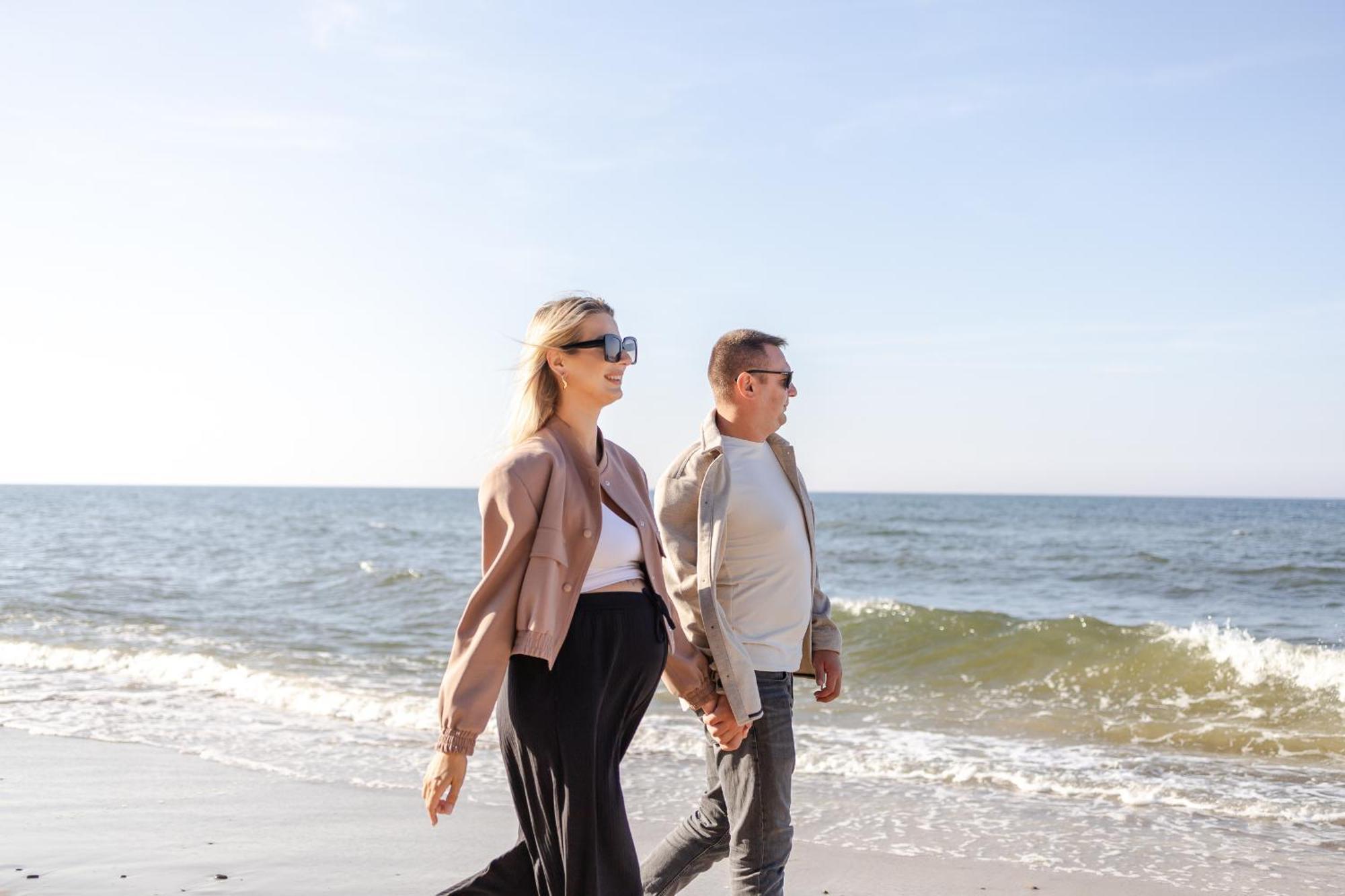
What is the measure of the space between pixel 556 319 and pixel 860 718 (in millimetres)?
6602

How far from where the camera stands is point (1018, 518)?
50.6 meters

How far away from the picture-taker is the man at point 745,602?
3.08 metres

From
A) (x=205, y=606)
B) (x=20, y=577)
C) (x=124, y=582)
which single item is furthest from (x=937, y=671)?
(x=20, y=577)

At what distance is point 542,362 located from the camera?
2760 mm

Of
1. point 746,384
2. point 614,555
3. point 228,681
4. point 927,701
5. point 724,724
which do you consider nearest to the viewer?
point 614,555

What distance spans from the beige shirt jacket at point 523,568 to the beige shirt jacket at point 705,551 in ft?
1.74

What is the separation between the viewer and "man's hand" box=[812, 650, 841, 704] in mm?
3463

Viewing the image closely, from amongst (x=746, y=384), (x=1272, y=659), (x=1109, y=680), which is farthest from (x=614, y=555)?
(x=1272, y=659)

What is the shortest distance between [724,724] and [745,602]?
1.18 feet

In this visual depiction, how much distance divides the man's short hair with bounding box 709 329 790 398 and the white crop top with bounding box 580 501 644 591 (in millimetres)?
791

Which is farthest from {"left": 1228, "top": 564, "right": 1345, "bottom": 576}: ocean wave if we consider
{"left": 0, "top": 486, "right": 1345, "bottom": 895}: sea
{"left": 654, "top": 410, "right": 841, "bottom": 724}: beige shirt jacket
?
{"left": 654, "top": 410, "right": 841, "bottom": 724}: beige shirt jacket

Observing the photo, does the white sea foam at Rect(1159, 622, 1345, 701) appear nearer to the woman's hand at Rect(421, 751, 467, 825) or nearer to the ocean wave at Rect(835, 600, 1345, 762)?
the ocean wave at Rect(835, 600, 1345, 762)

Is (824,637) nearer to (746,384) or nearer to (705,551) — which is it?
(705,551)

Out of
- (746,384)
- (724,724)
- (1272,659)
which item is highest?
(746,384)
